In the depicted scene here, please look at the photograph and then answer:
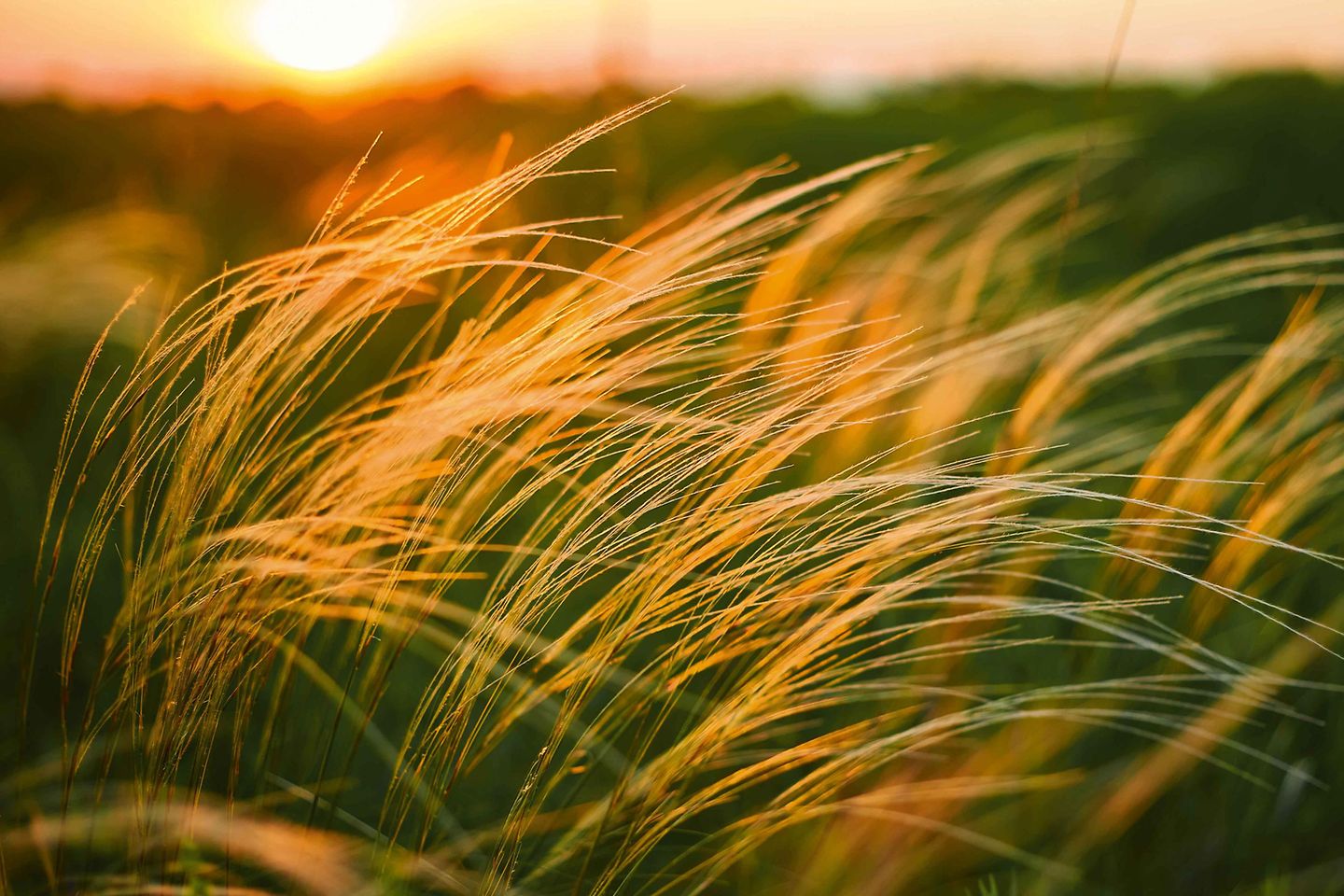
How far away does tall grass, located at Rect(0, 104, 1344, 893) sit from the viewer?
0.63 metres

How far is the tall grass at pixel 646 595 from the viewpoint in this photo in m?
0.63

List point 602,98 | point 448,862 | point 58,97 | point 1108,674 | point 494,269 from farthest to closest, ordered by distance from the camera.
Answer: point 58,97 < point 494,269 < point 602,98 < point 1108,674 < point 448,862

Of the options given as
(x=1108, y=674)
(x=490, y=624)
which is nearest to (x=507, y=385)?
(x=490, y=624)

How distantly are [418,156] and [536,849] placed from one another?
2850 mm

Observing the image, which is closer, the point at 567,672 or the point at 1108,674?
the point at 567,672

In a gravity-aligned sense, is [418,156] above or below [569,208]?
above

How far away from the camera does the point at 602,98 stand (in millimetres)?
1685

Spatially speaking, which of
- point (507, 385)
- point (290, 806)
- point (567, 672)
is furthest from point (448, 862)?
point (507, 385)

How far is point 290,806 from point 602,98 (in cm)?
134

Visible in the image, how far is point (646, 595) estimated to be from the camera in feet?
2.08

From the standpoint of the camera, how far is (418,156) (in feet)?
10.5

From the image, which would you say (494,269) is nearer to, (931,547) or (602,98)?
(602,98)

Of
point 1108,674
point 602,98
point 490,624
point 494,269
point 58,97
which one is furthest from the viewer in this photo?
point 58,97

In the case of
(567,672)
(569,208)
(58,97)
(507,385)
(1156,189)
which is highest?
(58,97)
